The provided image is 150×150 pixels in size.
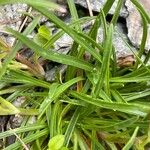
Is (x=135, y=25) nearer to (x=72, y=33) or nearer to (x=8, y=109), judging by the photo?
(x=72, y=33)

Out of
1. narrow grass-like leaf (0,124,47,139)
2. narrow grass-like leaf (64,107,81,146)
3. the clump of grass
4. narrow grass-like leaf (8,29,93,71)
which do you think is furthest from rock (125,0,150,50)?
narrow grass-like leaf (0,124,47,139)

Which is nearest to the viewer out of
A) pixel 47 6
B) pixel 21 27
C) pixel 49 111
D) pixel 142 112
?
pixel 47 6

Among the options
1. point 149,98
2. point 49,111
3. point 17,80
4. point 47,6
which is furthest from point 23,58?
point 149,98

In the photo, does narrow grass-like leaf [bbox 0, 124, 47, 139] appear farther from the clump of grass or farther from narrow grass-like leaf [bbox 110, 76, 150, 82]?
narrow grass-like leaf [bbox 110, 76, 150, 82]

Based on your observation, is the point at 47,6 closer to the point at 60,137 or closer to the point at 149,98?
the point at 60,137

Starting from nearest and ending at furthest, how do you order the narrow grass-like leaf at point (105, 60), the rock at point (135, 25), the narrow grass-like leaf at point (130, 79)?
1. the narrow grass-like leaf at point (105, 60)
2. the narrow grass-like leaf at point (130, 79)
3. the rock at point (135, 25)

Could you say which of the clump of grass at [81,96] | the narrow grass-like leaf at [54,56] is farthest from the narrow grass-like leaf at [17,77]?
the narrow grass-like leaf at [54,56]

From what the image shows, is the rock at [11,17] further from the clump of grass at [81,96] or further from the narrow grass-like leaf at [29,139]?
the narrow grass-like leaf at [29,139]

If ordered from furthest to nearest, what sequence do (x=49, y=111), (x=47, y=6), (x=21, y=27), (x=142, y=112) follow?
(x=21, y=27) < (x=49, y=111) < (x=142, y=112) < (x=47, y=6)
